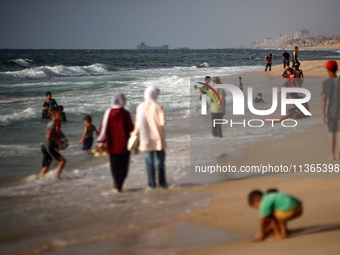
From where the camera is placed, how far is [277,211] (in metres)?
4.65

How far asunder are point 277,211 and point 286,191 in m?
2.00

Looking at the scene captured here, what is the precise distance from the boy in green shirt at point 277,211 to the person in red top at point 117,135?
2944 millimetres

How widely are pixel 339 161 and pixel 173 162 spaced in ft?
9.51

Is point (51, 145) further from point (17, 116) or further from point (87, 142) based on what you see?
point (17, 116)

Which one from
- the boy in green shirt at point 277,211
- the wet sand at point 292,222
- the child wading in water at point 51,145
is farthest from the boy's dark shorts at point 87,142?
the boy in green shirt at point 277,211

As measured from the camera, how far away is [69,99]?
2302 cm

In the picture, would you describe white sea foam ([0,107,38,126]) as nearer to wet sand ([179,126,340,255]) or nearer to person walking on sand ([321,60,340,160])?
wet sand ([179,126,340,255])

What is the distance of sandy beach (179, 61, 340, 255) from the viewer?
15.0 ft

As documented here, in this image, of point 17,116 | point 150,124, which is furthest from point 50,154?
point 17,116

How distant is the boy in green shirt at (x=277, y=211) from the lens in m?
4.63

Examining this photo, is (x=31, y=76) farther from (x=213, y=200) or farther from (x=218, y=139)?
(x=213, y=200)

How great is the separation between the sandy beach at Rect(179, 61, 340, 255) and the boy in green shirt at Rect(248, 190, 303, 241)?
0.44 feet

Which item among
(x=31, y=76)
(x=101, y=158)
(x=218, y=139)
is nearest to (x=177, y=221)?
(x=101, y=158)

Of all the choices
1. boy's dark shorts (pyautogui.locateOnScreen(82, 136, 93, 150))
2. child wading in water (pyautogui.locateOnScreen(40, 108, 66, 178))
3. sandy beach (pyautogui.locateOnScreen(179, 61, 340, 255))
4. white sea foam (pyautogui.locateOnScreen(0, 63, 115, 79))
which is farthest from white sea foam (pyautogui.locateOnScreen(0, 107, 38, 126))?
white sea foam (pyautogui.locateOnScreen(0, 63, 115, 79))
